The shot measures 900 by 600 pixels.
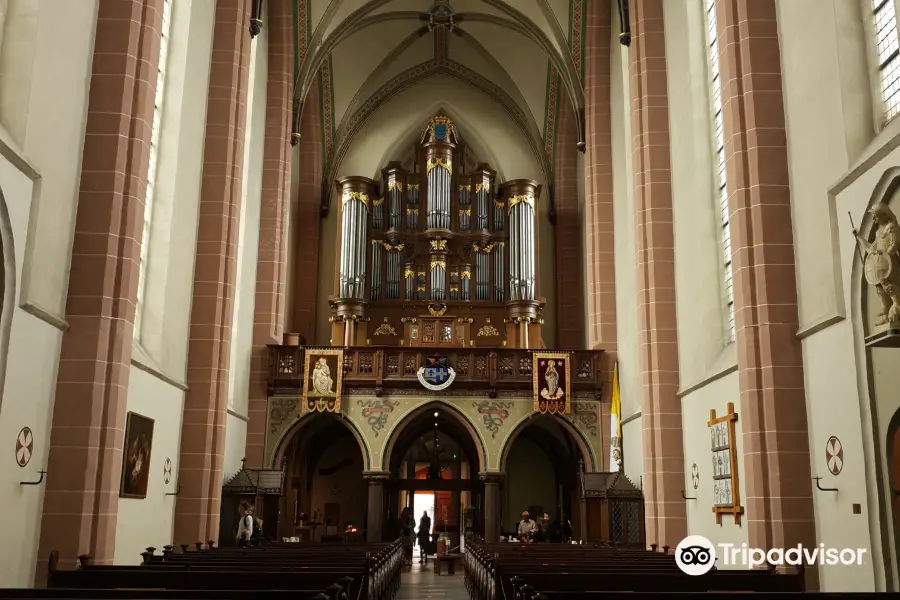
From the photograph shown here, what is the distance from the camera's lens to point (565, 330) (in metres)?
27.3

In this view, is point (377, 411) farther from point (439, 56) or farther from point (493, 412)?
point (439, 56)

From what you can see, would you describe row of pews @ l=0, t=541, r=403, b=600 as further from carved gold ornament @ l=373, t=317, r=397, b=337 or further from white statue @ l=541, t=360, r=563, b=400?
carved gold ornament @ l=373, t=317, r=397, b=337

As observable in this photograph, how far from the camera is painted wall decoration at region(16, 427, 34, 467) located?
9.63 meters

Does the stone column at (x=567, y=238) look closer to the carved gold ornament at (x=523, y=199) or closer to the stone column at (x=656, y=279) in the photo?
the carved gold ornament at (x=523, y=199)

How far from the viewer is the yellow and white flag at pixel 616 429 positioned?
20.3m

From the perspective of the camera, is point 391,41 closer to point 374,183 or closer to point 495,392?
point 374,183

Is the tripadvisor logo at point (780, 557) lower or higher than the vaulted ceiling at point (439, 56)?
lower

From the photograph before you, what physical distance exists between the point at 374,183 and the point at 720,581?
20.7m

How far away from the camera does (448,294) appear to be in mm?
26562

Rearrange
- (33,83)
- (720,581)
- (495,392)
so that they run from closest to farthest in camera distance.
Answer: (720,581), (33,83), (495,392)

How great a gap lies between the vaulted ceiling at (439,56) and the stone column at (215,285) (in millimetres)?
6147

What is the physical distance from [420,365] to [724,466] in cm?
960

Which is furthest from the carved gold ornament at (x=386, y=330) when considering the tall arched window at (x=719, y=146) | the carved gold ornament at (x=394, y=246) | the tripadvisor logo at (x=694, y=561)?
the tripadvisor logo at (x=694, y=561)

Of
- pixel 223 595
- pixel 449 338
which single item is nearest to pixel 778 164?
pixel 223 595
